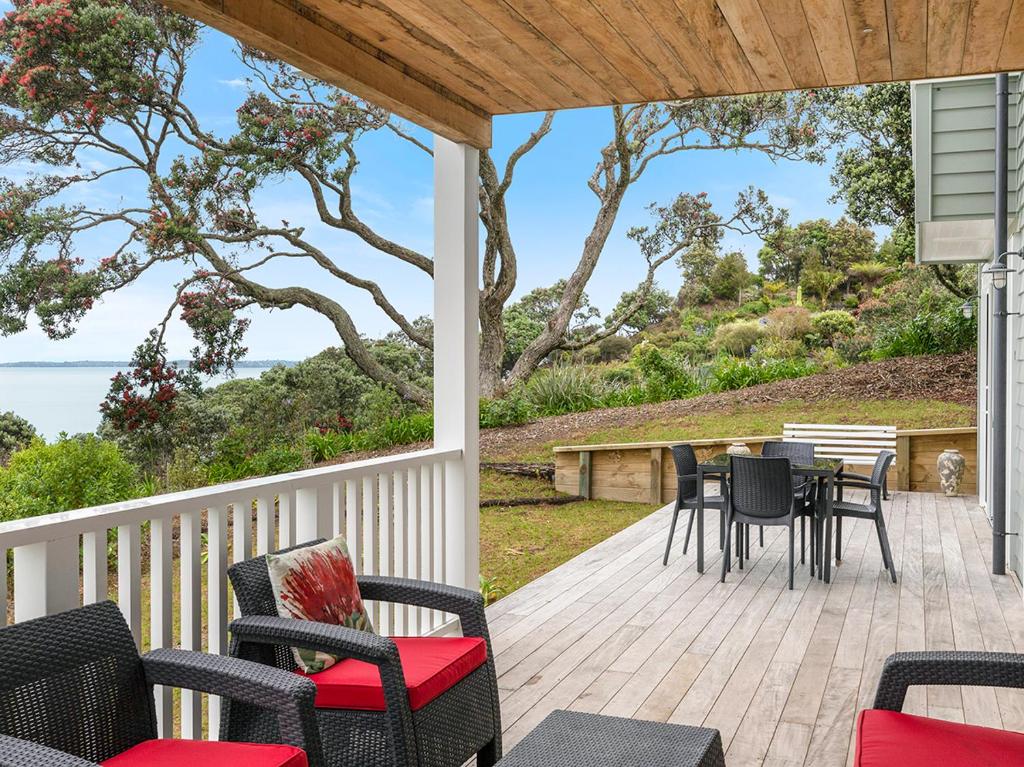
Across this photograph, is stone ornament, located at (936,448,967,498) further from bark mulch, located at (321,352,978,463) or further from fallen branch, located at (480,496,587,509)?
fallen branch, located at (480,496,587,509)

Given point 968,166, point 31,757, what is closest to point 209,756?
point 31,757

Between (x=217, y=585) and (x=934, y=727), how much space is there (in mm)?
2007

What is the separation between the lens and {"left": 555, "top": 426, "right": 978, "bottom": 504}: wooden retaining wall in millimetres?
9664

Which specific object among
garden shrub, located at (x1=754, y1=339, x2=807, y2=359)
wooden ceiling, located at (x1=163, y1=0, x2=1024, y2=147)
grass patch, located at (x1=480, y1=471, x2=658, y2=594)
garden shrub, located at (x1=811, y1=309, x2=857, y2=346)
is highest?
wooden ceiling, located at (x1=163, y1=0, x2=1024, y2=147)

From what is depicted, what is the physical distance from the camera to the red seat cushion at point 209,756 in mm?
1822

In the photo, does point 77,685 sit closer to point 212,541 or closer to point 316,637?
→ point 316,637

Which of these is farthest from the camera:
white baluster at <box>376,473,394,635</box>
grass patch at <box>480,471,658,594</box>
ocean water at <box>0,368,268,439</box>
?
ocean water at <box>0,368,268,439</box>

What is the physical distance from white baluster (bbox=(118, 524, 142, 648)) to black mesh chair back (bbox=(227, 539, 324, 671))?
25 cm

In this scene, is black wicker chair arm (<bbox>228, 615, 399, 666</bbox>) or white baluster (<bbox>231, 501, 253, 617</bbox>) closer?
black wicker chair arm (<bbox>228, 615, 399, 666</bbox>)

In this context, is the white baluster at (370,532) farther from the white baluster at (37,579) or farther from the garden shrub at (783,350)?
the garden shrub at (783,350)

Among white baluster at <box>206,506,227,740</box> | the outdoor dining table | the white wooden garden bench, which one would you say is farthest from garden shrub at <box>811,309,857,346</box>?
white baluster at <box>206,506,227,740</box>

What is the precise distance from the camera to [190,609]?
103 inches

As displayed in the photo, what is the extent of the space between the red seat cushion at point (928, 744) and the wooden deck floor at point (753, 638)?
0.99 m

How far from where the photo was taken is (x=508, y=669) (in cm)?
385
